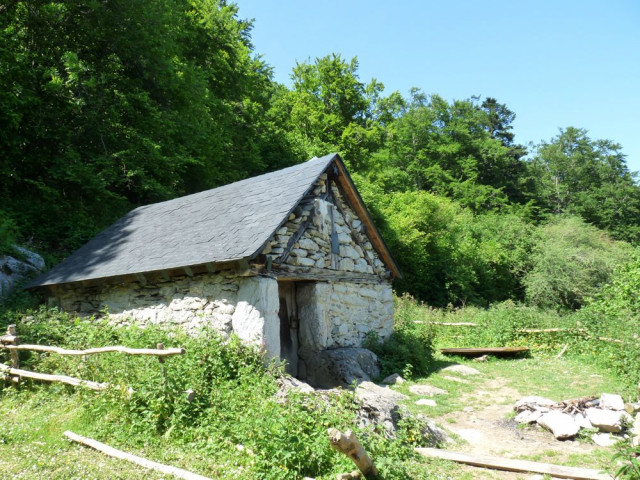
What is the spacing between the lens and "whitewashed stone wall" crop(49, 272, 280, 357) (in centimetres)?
711

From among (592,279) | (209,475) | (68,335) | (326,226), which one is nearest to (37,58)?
(68,335)

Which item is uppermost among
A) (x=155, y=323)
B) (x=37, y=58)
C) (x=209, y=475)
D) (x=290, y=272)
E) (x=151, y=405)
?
(x=37, y=58)

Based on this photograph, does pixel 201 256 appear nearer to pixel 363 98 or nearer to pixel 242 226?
pixel 242 226

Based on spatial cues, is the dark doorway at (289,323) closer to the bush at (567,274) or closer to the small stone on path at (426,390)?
the small stone on path at (426,390)

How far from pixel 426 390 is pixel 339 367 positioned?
64.8 inches

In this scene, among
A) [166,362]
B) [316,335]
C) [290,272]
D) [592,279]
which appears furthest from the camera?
[592,279]

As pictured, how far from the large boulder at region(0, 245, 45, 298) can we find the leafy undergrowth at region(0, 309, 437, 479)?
Answer: 10.8 ft

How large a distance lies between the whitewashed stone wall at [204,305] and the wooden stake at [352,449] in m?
3.05

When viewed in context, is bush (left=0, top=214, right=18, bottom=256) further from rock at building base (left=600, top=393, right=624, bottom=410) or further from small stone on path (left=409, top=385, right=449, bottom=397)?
rock at building base (left=600, top=393, right=624, bottom=410)

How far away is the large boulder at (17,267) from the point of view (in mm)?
9516

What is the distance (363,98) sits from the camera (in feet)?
90.2

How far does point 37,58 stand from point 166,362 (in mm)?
11475

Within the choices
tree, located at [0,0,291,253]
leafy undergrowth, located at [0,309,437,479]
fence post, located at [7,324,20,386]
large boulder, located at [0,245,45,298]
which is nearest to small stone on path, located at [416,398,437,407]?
leafy undergrowth, located at [0,309,437,479]

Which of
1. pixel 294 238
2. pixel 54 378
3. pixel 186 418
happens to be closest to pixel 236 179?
pixel 294 238
